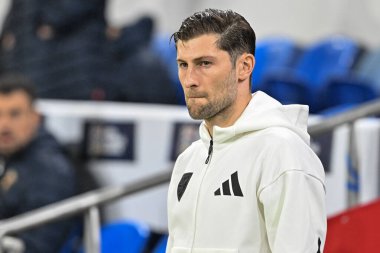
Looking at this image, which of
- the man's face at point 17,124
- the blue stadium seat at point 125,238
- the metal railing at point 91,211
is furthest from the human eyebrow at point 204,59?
the man's face at point 17,124

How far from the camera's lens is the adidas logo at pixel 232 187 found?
6.24ft

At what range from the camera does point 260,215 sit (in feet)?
6.16

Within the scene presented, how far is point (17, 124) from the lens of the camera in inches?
198

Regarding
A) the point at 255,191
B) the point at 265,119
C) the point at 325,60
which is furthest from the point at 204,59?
the point at 325,60

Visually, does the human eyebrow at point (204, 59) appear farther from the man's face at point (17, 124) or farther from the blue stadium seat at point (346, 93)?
the blue stadium seat at point (346, 93)

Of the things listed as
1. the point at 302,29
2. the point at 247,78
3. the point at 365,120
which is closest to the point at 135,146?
the point at 365,120

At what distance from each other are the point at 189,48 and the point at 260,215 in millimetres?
386

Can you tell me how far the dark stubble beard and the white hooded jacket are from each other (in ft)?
0.18

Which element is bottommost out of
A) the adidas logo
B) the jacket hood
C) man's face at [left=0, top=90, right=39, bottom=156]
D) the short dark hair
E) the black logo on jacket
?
man's face at [left=0, top=90, right=39, bottom=156]

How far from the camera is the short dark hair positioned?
75.0 inches

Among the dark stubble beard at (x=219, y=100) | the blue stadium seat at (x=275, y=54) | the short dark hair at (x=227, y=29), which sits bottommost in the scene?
the blue stadium seat at (x=275, y=54)

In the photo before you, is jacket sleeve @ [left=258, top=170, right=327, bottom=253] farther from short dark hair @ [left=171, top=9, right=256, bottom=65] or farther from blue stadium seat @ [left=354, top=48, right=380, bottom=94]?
blue stadium seat @ [left=354, top=48, right=380, bottom=94]

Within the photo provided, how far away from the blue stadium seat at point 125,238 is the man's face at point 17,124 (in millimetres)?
990

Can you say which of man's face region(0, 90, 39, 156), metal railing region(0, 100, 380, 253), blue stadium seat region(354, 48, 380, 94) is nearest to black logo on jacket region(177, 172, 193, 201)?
metal railing region(0, 100, 380, 253)
